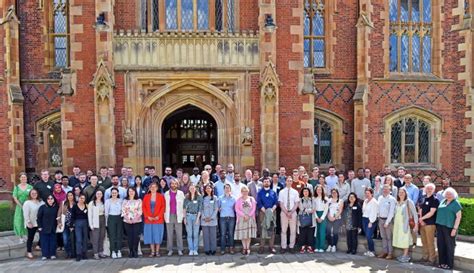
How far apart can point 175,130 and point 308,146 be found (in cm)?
652

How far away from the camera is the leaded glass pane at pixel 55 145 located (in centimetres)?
1428

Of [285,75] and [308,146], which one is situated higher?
[285,75]

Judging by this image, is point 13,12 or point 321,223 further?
point 13,12

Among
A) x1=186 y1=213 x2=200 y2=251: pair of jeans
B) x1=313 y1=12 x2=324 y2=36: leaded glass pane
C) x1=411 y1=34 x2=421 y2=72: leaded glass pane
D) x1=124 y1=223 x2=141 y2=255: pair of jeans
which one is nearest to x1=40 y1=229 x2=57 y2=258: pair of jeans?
x1=124 y1=223 x2=141 y2=255: pair of jeans

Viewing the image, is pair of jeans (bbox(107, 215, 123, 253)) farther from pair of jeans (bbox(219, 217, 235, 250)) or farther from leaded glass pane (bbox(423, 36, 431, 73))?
leaded glass pane (bbox(423, 36, 431, 73))

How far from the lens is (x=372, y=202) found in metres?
8.58

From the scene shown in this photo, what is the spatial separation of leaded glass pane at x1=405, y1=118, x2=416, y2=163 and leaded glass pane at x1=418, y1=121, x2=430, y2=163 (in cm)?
28

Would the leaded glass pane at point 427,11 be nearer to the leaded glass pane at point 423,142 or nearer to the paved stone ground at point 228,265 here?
the leaded glass pane at point 423,142

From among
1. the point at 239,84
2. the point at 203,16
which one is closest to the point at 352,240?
the point at 239,84

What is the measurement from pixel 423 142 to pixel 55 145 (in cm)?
1353

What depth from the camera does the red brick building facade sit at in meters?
11.6

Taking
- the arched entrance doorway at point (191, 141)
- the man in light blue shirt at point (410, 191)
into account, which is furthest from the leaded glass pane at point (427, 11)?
the arched entrance doorway at point (191, 141)

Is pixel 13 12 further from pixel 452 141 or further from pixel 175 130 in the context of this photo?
pixel 452 141

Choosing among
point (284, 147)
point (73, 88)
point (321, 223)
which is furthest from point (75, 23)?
point (321, 223)
